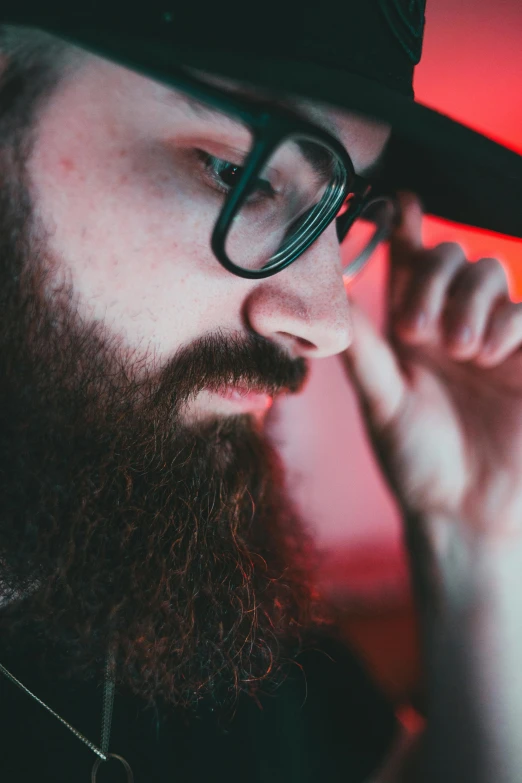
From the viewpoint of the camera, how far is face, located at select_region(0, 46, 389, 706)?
2.33ft

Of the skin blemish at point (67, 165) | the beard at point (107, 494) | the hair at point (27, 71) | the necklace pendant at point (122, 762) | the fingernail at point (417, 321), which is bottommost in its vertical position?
the necklace pendant at point (122, 762)

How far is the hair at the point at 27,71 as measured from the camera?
27.5 inches

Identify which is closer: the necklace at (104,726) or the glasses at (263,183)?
the glasses at (263,183)

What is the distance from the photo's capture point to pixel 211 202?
737 millimetres

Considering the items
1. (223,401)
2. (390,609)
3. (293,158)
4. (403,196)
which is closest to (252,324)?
(223,401)

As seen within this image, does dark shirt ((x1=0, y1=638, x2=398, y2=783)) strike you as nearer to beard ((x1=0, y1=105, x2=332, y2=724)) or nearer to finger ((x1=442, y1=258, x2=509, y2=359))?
beard ((x1=0, y1=105, x2=332, y2=724))

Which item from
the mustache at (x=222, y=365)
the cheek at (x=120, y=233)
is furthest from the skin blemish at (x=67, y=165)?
the mustache at (x=222, y=365)

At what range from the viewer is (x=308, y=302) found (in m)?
0.86

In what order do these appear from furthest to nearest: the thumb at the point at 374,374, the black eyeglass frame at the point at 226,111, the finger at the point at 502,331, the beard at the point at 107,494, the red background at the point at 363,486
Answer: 1. the red background at the point at 363,486
2. the thumb at the point at 374,374
3. the finger at the point at 502,331
4. the beard at the point at 107,494
5. the black eyeglass frame at the point at 226,111

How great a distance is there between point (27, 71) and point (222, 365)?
1.71 ft

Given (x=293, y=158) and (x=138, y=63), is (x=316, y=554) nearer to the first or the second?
(x=293, y=158)

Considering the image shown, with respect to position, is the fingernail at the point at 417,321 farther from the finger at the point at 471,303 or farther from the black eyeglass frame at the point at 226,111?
the black eyeglass frame at the point at 226,111

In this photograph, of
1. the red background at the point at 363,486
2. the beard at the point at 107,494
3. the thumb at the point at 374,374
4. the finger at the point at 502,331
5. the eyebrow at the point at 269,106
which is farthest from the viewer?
the red background at the point at 363,486

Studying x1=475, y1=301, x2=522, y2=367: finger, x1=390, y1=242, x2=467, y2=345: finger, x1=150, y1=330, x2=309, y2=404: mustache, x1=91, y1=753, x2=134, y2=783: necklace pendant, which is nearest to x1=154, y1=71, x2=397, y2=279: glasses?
x1=150, y1=330, x2=309, y2=404: mustache
